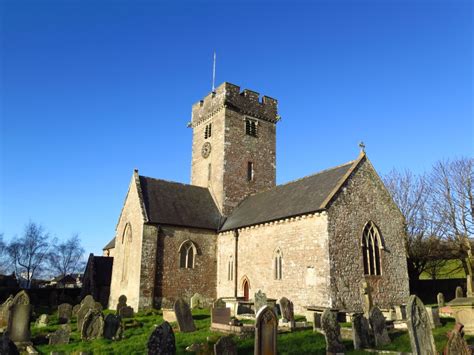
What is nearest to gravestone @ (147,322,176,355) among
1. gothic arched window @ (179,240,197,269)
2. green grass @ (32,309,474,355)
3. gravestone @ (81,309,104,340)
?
green grass @ (32,309,474,355)

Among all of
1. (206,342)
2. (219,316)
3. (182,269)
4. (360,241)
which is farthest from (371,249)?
(206,342)

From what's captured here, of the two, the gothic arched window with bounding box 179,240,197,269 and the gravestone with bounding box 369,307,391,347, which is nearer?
the gravestone with bounding box 369,307,391,347

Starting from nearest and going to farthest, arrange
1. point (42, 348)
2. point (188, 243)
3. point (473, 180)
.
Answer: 1. point (42, 348)
2. point (188, 243)
3. point (473, 180)

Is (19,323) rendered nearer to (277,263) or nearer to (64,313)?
(64,313)

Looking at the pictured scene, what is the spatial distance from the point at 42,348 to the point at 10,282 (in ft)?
99.8

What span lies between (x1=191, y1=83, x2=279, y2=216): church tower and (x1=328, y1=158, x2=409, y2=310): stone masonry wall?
1081 centimetres

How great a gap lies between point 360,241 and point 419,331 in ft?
36.7

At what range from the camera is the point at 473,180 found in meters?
29.7

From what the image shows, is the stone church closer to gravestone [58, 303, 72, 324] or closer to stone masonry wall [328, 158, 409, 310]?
stone masonry wall [328, 158, 409, 310]

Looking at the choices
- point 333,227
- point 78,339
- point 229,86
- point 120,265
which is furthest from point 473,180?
point 78,339

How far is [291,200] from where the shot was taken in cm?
2283

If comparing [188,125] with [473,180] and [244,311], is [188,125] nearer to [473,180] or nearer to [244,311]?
[244,311]

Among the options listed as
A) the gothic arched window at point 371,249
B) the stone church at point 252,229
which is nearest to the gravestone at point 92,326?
the stone church at point 252,229

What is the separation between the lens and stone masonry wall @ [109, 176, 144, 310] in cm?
2345
